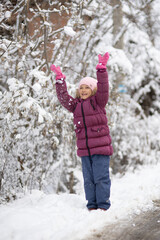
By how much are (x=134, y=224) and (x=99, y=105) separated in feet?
4.75

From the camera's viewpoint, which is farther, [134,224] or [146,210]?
[146,210]

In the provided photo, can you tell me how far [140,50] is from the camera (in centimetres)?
1025

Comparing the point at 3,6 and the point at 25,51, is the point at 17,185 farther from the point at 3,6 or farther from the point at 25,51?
the point at 3,6

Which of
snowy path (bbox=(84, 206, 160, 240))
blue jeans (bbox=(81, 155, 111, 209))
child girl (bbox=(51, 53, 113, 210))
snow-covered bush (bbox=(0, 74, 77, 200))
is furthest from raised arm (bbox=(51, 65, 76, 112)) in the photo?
snowy path (bbox=(84, 206, 160, 240))

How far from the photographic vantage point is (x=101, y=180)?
3508mm

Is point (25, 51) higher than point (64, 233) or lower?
higher

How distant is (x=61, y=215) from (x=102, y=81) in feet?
5.30

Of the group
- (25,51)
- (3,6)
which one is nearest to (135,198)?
(25,51)

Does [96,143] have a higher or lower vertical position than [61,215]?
higher

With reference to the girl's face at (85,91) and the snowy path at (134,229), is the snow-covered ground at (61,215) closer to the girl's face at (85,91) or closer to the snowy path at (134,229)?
the snowy path at (134,229)

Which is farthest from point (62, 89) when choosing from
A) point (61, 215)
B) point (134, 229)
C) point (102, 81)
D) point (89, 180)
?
point (134, 229)

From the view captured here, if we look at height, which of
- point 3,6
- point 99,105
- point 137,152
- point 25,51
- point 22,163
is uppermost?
point 3,6

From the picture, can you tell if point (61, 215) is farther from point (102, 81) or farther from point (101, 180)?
point (102, 81)

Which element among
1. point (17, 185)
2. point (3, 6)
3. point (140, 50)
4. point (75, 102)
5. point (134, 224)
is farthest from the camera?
point (140, 50)
